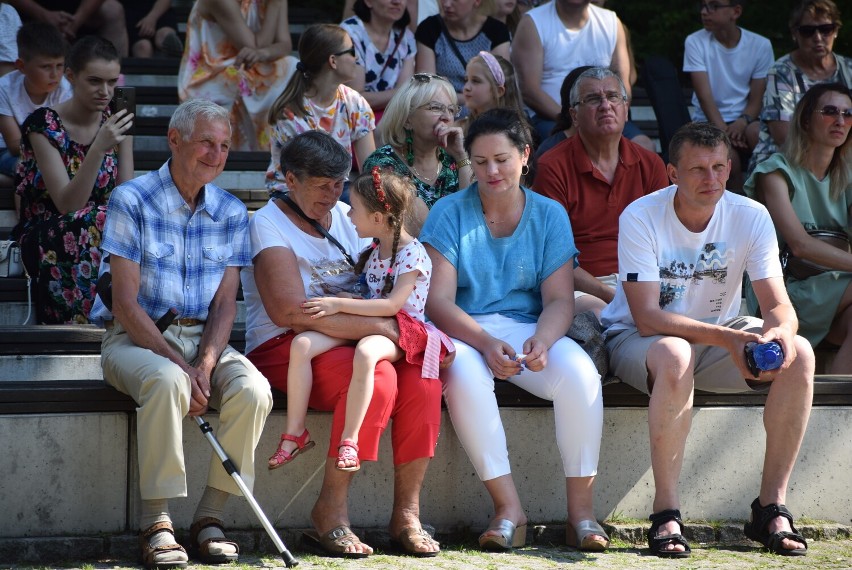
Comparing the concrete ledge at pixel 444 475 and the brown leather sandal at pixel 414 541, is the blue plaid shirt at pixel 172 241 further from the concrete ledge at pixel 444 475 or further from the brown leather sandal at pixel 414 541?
the brown leather sandal at pixel 414 541

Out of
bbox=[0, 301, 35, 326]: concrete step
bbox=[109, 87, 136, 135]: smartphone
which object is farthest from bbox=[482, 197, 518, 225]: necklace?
bbox=[0, 301, 35, 326]: concrete step

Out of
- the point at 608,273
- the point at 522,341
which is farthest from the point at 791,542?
the point at 608,273

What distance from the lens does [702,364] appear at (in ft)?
15.8

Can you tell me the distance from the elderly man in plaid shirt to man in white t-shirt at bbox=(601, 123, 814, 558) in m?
1.42

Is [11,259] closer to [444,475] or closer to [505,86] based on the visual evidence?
[444,475]

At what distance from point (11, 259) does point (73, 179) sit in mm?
461

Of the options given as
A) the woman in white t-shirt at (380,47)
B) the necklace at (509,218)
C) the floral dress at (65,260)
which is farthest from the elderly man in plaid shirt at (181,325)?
the woman in white t-shirt at (380,47)

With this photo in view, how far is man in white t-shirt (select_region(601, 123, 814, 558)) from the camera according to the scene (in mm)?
4488

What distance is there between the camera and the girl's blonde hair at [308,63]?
645 cm

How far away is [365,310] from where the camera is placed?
14.7 ft

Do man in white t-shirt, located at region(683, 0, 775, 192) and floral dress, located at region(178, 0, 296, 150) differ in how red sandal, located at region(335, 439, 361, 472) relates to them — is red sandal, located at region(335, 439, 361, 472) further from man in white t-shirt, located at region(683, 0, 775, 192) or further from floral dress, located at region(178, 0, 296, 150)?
man in white t-shirt, located at region(683, 0, 775, 192)

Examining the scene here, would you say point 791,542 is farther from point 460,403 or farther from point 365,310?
point 365,310

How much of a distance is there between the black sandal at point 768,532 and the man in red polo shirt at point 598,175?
4.41 ft

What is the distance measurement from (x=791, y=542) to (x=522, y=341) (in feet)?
3.96
